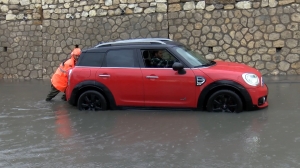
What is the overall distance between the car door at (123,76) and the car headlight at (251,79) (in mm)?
2007

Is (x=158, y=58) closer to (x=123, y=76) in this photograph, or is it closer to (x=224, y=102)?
(x=123, y=76)

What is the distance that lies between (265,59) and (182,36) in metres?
2.87

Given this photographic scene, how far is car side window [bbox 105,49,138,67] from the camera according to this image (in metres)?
8.32

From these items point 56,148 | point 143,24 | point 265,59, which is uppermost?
point 143,24

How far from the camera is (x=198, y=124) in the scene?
7.09 m

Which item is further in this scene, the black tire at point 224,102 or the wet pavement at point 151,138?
the black tire at point 224,102

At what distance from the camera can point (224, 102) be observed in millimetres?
7801

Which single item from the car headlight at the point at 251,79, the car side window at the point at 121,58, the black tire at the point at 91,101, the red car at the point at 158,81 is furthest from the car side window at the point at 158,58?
the car headlight at the point at 251,79

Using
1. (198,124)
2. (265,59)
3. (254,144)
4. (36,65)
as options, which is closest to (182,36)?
(265,59)

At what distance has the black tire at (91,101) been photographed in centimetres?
858

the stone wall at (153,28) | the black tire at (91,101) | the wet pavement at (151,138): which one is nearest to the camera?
the wet pavement at (151,138)

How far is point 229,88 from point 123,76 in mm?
2120

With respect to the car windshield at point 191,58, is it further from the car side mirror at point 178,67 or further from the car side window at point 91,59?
the car side window at point 91,59

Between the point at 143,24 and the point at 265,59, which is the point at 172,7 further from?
the point at 265,59
